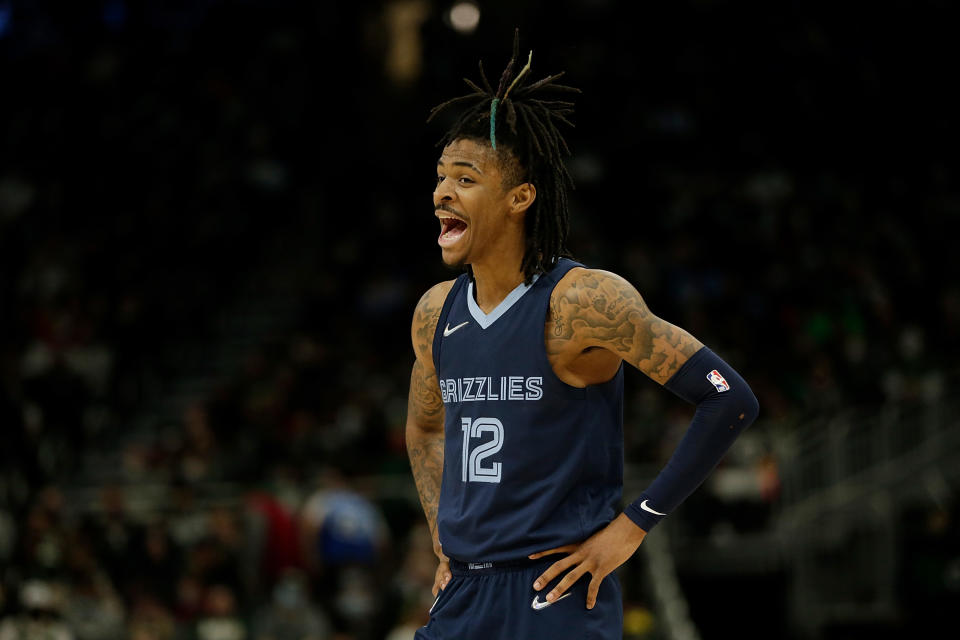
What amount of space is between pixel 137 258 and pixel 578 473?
12.6 meters

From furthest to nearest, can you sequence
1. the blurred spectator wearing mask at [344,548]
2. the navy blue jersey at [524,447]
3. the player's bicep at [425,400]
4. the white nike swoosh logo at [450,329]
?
the blurred spectator wearing mask at [344,548]
the player's bicep at [425,400]
the white nike swoosh logo at [450,329]
the navy blue jersey at [524,447]

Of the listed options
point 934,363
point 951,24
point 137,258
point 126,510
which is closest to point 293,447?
point 126,510

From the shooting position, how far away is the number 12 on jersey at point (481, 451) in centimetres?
425

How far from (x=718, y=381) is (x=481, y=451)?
0.74 m

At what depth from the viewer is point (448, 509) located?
438cm

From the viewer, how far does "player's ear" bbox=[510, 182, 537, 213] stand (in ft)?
14.5

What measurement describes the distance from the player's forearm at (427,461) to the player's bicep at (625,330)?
2.86 feet

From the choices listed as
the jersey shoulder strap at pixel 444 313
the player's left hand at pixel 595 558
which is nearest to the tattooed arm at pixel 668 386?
the player's left hand at pixel 595 558

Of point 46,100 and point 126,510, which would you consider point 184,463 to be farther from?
point 46,100

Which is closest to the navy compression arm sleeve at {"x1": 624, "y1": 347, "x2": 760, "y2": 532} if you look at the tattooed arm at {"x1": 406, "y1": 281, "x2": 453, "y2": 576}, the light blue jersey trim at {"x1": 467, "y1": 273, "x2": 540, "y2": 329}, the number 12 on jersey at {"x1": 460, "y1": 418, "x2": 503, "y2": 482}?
the number 12 on jersey at {"x1": 460, "y1": 418, "x2": 503, "y2": 482}

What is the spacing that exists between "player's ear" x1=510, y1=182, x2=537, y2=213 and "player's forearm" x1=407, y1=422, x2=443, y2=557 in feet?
3.01

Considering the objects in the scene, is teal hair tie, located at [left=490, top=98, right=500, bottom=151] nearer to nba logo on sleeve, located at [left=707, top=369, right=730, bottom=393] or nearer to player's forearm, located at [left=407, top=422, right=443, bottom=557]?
nba logo on sleeve, located at [left=707, top=369, right=730, bottom=393]

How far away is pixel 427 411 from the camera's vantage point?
4855mm

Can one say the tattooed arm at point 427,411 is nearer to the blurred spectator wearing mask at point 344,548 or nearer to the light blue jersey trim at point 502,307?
the light blue jersey trim at point 502,307
